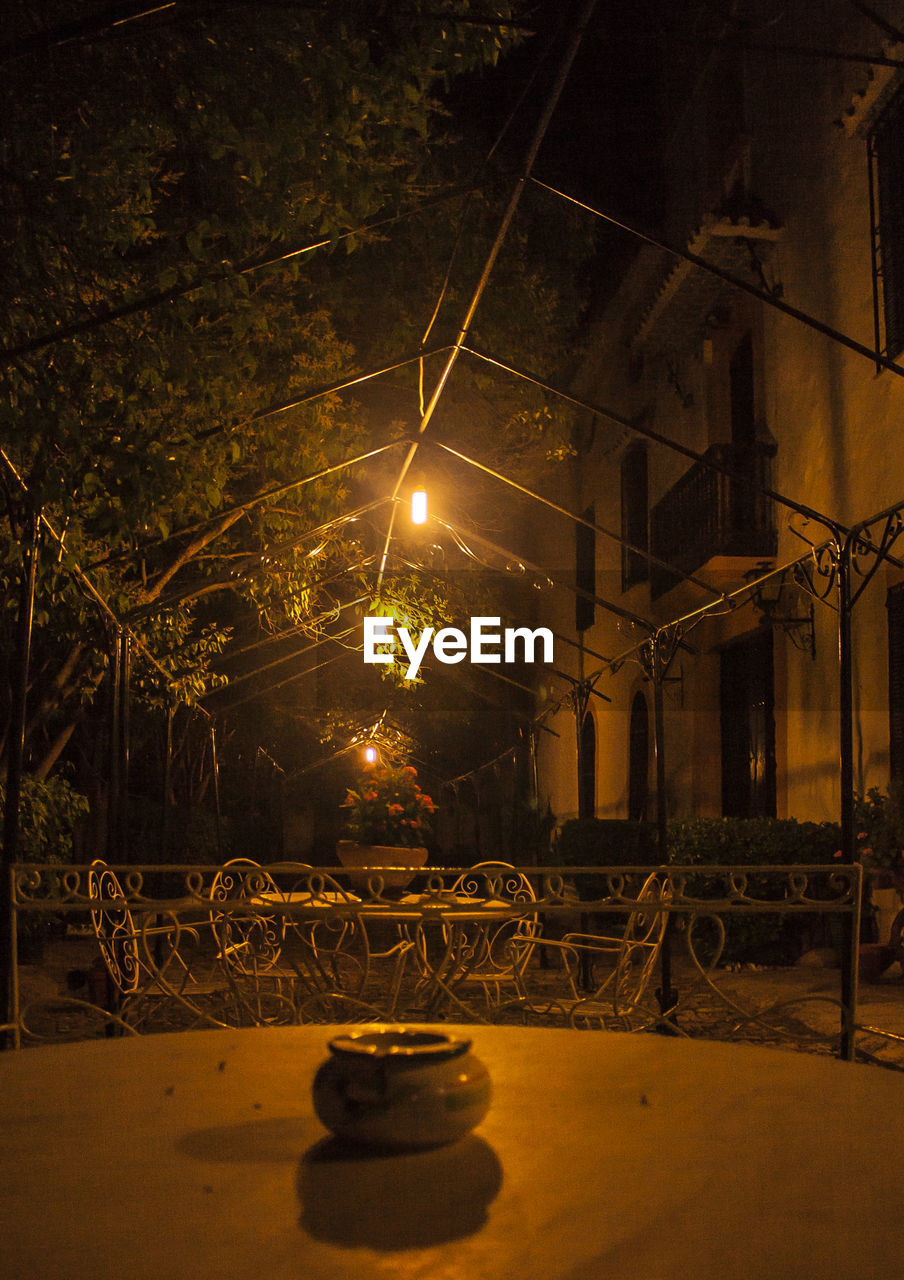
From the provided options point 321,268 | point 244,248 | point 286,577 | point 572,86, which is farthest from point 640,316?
point 244,248

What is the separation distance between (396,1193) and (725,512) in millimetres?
10376

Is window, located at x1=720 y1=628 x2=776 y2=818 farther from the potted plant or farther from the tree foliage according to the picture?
the tree foliage

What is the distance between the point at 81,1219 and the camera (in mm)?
1283

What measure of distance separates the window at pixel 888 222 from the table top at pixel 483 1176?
23.9ft

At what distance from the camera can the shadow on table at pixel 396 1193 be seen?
1250 millimetres

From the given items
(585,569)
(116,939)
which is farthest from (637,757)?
(116,939)

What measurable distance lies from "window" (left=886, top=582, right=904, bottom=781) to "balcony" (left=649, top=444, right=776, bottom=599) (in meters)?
2.03

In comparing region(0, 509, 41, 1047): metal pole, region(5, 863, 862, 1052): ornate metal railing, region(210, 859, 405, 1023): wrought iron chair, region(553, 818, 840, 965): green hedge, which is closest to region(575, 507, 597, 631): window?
region(553, 818, 840, 965): green hedge

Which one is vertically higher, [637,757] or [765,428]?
[765,428]

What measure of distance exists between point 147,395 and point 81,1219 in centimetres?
481

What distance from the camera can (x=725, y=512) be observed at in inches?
440

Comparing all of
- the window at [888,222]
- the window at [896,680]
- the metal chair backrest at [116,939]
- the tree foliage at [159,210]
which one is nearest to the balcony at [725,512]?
the window at [888,222]

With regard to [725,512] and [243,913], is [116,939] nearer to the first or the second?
[243,913]

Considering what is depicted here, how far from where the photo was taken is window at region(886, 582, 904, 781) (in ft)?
26.5
